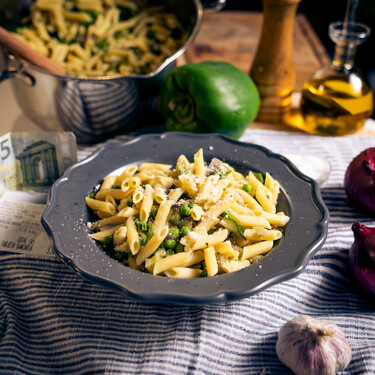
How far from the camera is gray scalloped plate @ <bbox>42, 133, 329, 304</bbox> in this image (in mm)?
1202

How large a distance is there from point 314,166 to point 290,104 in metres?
0.61

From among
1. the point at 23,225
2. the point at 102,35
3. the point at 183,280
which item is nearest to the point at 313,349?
the point at 183,280

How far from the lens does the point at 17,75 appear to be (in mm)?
1933

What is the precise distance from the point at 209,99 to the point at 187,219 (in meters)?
0.69

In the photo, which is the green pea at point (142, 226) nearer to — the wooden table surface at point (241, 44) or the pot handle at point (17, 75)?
the pot handle at point (17, 75)

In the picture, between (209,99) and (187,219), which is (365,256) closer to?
(187,219)

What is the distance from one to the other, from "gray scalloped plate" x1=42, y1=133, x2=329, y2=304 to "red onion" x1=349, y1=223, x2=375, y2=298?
0.39ft

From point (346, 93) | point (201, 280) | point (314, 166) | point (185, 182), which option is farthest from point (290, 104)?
point (201, 280)

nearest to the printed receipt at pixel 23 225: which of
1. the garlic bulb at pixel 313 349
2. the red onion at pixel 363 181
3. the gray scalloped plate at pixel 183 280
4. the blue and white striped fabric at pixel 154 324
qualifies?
the blue and white striped fabric at pixel 154 324

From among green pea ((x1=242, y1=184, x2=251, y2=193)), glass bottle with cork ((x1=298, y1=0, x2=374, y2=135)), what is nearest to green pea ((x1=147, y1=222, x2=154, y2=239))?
green pea ((x1=242, y1=184, x2=251, y2=193))

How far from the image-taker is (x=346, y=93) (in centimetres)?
210

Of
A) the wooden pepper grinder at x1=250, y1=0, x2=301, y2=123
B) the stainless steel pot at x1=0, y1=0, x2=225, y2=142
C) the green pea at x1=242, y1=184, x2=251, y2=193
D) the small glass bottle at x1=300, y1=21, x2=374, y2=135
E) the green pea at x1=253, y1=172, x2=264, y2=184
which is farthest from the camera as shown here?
the wooden pepper grinder at x1=250, y1=0, x2=301, y2=123

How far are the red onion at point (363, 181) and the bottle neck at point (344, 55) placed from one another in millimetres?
562

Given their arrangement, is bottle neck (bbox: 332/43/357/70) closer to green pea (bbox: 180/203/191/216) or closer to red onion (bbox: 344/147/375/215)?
red onion (bbox: 344/147/375/215)
